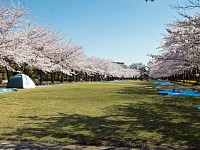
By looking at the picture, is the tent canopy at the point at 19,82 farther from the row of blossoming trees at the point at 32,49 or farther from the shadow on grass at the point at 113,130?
the shadow on grass at the point at 113,130

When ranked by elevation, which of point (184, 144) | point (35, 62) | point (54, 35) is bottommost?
point (184, 144)

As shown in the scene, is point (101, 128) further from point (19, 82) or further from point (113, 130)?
point (19, 82)

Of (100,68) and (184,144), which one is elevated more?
(100,68)

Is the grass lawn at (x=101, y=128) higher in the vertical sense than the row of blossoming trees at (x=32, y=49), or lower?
lower

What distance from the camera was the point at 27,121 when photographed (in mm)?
7625

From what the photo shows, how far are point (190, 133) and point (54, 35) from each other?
33182 mm

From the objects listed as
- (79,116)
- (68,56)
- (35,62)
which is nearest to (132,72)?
(68,56)

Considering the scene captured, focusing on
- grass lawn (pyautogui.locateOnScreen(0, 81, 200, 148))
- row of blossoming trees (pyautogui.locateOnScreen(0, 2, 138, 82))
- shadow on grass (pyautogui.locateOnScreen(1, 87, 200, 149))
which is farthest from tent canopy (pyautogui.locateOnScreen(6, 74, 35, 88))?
shadow on grass (pyautogui.locateOnScreen(1, 87, 200, 149))

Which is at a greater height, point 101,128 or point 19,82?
A: point 19,82

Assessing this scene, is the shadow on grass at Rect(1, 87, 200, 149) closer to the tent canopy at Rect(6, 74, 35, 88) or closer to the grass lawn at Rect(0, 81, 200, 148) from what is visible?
the grass lawn at Rect(0, 81, 200, 148)

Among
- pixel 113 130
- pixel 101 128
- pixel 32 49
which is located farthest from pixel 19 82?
pixel 113 130

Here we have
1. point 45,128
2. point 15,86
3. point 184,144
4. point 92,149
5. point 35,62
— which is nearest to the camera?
point 92,149

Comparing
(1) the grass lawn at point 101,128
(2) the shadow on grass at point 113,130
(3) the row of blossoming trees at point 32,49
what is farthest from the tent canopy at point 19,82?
(2) the shadow on grass at point 113,130

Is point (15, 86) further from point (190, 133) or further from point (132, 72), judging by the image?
point (132, 72)
